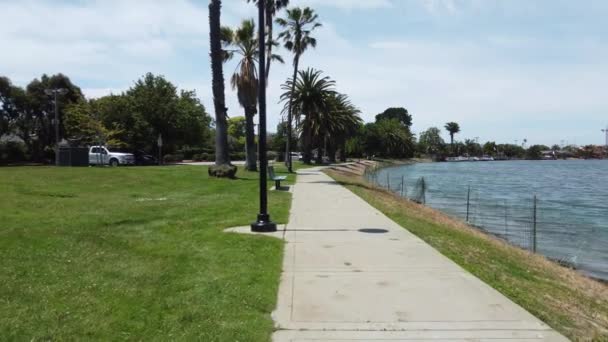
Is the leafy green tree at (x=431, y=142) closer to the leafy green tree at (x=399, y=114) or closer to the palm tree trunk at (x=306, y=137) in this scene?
the leafy green tree at (x=399, y=114)

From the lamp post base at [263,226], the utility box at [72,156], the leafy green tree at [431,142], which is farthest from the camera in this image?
the leafy green tree at [431,142]

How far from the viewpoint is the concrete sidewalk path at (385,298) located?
4.93 m

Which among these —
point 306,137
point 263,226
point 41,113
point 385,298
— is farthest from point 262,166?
point 41,113

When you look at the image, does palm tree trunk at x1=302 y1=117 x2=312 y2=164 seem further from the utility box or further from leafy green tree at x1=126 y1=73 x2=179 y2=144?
the utility box

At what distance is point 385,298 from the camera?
5.94 m

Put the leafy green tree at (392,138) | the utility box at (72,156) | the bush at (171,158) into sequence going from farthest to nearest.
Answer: the leafy green tree at (392,138) → the bush at (171,158) → the utility box at (72,156)

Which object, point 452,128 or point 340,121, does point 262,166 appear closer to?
point 340,121

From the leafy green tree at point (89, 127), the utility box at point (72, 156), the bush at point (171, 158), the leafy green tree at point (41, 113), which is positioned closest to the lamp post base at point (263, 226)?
the utility box at point (72, 156)

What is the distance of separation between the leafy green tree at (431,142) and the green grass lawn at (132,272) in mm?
162699

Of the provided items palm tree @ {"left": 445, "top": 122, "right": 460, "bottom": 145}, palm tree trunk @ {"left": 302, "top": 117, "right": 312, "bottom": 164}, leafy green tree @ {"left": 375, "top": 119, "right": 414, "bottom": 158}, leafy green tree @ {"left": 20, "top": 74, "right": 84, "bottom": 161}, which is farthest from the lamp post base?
palm tree @ {"left": 445, "top": 122, "right": 460, "bottom": 145}

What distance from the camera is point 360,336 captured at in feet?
15.8

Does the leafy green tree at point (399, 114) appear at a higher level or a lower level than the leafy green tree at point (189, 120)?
higher

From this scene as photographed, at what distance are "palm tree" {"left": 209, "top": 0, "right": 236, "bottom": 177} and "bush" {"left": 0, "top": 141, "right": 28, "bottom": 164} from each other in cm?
3387

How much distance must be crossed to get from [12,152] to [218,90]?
3561cm
